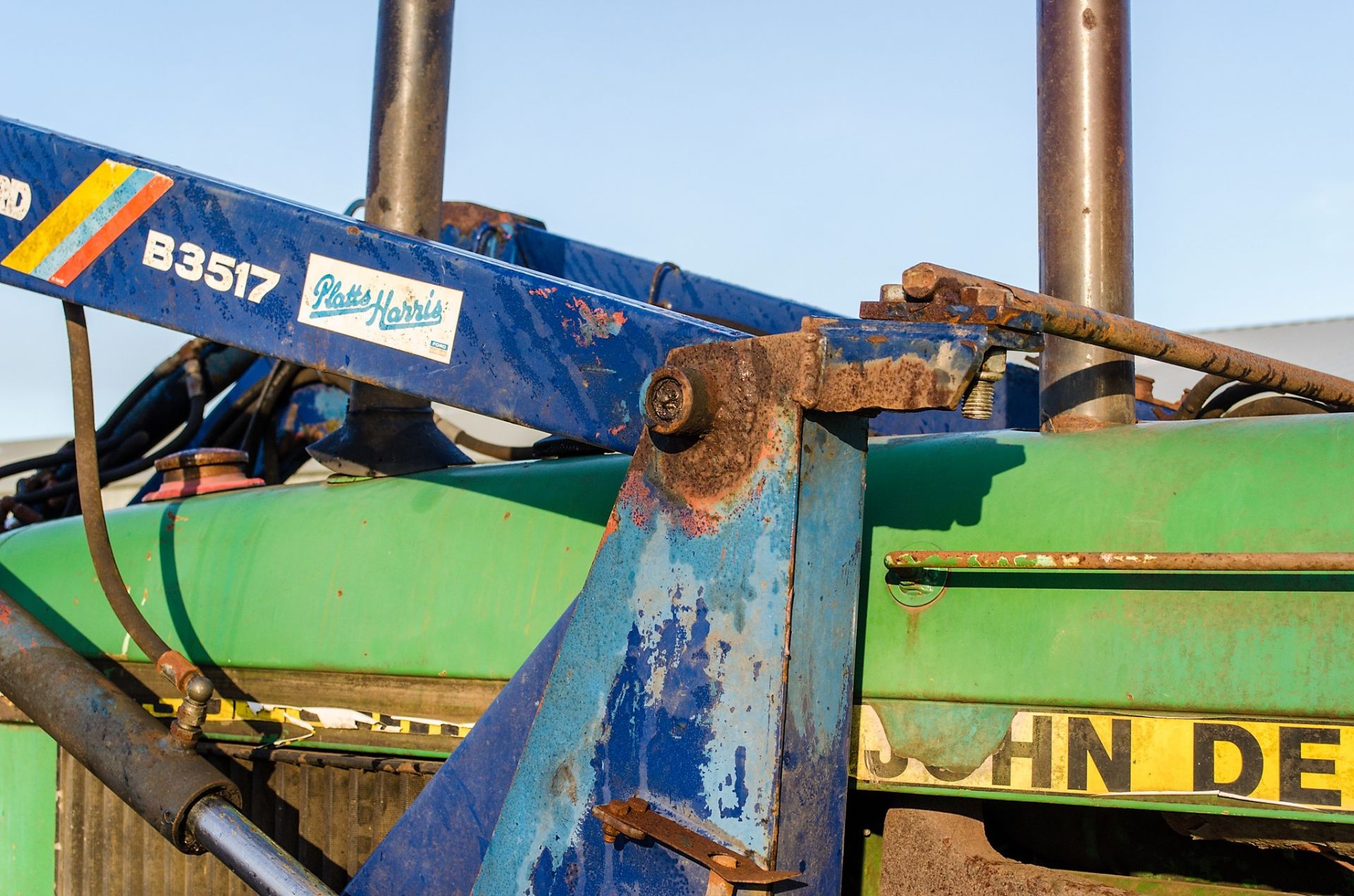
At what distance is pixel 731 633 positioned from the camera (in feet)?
4.78


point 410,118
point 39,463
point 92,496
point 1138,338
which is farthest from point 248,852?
point 39,463

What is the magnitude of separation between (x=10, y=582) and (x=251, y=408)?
67 centimetres

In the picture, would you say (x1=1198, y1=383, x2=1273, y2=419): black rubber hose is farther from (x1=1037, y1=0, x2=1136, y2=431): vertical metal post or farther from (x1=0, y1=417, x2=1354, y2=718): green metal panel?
(x1=0, y1=417, x2=1354, y2=718): green metal panel

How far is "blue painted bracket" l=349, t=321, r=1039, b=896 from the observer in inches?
55.6

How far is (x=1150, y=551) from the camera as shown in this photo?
4.92 ft

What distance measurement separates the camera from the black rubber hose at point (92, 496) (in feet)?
6.63

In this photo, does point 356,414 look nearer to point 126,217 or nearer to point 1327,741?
point 126,217

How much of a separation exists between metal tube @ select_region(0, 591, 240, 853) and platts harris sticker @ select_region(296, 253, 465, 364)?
621mm

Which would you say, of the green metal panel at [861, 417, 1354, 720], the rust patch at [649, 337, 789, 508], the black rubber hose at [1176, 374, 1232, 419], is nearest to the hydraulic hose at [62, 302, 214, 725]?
the rust patch at [649, 337, 789, 508]

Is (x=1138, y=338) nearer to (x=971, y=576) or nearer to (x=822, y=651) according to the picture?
(x=971, y=576)

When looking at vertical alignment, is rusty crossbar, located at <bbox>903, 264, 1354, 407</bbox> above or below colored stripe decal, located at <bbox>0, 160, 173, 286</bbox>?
below

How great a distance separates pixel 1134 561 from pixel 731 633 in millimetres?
406

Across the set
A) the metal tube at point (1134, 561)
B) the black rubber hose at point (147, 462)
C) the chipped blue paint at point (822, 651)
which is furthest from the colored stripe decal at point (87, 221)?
the metal tube at point (1134, 561)

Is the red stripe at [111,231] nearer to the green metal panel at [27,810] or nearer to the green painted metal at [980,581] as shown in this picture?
the green painted metal at [980,581]
